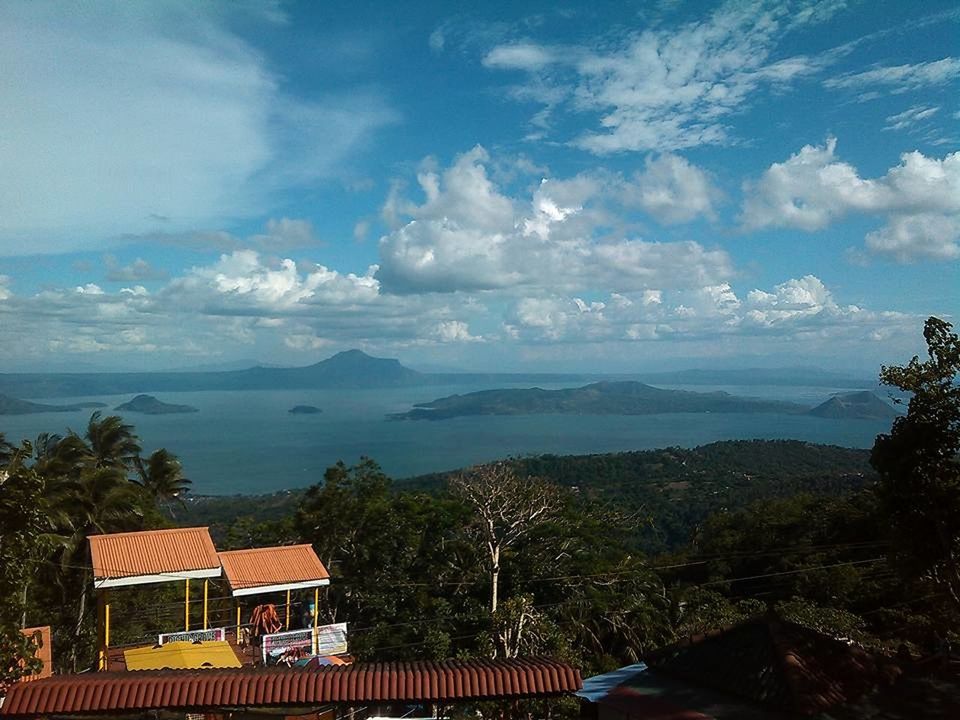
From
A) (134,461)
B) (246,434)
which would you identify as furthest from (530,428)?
(134,461)

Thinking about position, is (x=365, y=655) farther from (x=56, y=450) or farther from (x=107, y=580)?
(x=56, y=450)

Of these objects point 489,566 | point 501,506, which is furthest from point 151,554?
point 489,566

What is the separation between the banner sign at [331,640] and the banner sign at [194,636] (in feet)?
6.01

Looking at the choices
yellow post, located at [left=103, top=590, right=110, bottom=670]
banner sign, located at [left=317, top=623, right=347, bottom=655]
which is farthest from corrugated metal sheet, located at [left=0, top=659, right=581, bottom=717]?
banner sign, located at [left=317, top=623, right=347, bottom=655]

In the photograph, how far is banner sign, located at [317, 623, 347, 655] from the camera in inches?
579

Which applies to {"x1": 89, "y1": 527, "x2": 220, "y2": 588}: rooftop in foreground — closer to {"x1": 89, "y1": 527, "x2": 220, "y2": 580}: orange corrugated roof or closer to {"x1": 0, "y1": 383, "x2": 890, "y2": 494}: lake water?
{"x1": 89, "y1": 527, "x2": 220, "y2": 580}: orange corrugated roof

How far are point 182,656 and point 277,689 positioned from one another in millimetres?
8413

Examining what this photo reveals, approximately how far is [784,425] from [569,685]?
616 feet

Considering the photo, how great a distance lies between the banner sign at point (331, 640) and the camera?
14.7m

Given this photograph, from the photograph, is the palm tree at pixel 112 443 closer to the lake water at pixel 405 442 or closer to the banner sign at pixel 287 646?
the banner sign at pixel 287 646

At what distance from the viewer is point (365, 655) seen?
63.2 feet

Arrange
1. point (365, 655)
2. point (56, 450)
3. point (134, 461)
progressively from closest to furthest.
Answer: point (365, 655), point (56, 450), point (134, 461)

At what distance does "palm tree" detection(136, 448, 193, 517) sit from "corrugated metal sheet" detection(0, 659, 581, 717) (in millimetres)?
21318

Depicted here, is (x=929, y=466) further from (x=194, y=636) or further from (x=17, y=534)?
(x=194, y=636)
